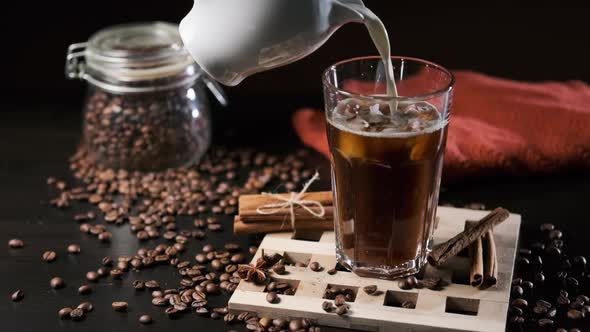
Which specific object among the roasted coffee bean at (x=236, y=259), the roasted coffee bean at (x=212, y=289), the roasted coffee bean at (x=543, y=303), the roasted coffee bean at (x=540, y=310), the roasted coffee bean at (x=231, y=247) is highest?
the roasted coffee bean at (x=212, y=289)

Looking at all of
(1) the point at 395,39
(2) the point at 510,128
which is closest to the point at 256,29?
(2) the point at 510,128

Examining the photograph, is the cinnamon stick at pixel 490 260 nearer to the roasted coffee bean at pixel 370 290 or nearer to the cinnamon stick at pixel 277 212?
the roasted coffee bean at pixel 370 290

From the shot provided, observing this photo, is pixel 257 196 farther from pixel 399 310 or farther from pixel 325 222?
pixel 399 310

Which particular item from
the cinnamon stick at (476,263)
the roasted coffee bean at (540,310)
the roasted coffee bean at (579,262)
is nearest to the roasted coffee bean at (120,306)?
the cinnamon stick at (476,263)

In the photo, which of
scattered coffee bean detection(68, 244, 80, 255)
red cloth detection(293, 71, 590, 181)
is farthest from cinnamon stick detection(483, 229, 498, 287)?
scattered coffee bean detection(68, 244, 80, 255)

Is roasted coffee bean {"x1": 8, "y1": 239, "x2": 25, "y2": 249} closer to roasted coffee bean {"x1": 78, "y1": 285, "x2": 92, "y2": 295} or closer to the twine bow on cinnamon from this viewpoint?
roasted coffee bean {"x1": 78, "y1": 285, "x2": 92, "y2": 295}

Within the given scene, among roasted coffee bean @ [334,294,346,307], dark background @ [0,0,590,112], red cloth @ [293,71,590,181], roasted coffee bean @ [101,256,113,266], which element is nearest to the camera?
roasted coffee bean @ [334,294,346,307]
